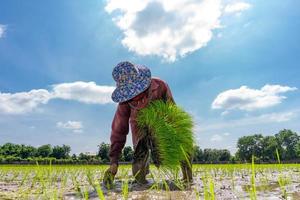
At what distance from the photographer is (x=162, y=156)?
3293mm

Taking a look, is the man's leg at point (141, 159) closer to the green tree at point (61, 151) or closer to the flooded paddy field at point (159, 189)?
the flooded paddy field at point (159, 189)

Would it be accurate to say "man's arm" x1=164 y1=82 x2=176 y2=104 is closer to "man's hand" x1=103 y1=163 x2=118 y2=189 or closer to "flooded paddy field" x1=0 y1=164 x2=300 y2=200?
"flooded paddy field" x1=0 y1=164 x2=300 y2=200

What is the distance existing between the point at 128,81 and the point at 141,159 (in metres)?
0.83

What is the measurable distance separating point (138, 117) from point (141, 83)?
35cm

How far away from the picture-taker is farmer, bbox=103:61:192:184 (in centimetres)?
353

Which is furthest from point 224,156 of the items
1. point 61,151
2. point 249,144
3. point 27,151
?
point 27,151

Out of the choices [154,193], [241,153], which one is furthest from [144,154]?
[241,153]

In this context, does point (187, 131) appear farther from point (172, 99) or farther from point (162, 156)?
point (172, 99)

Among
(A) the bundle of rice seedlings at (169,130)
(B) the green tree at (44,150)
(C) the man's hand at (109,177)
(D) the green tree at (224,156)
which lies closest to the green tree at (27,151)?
(B) the green tree at (44,150)

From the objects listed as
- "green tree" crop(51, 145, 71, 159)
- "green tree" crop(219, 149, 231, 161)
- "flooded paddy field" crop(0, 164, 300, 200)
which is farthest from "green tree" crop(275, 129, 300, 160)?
"flooded paddy field" crop(0, 164, 300, 200)

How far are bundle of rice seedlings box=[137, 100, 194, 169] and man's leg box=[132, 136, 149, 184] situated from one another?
159 millimetres

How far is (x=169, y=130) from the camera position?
3.25 m

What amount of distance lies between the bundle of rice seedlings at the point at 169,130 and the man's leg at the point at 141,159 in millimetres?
159

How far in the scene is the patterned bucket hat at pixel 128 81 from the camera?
3.53 metres
